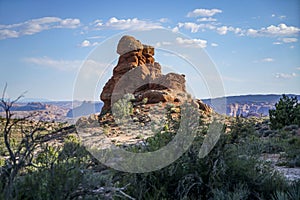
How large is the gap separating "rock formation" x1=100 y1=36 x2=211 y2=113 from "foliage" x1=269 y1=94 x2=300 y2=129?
31.9 ft

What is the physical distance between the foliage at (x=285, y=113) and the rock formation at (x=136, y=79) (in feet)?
31.9

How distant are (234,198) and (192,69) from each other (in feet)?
21.1

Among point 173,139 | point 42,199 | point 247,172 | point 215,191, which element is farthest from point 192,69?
point 42,199

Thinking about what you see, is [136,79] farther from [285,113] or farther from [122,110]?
[285,113]

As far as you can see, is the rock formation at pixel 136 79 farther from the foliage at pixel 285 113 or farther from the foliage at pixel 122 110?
the foliage at pixel 285 113

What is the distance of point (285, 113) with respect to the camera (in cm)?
2245

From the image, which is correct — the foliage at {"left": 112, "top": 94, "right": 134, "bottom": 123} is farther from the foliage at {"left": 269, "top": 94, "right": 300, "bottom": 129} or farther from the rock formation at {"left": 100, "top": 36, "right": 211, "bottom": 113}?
the foliage at {"left": 269, "top": 94, "right": 300, "bottom": 129}

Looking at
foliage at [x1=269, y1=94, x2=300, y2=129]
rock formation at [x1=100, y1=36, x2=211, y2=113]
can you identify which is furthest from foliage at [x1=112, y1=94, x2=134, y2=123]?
foliage at [x1=269, y1=94, x2=300, y2=129]

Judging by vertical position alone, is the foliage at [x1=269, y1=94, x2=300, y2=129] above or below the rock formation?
below

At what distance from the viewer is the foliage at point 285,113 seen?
2222cm

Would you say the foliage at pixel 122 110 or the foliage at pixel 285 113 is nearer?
the foliage at pixel 285 113

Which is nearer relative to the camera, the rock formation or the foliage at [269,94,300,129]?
the foliage at [269,94,300,129]

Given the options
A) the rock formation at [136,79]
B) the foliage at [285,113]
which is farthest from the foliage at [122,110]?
the foliage at [285,113]

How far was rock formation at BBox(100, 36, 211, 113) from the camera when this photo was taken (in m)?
32.4
